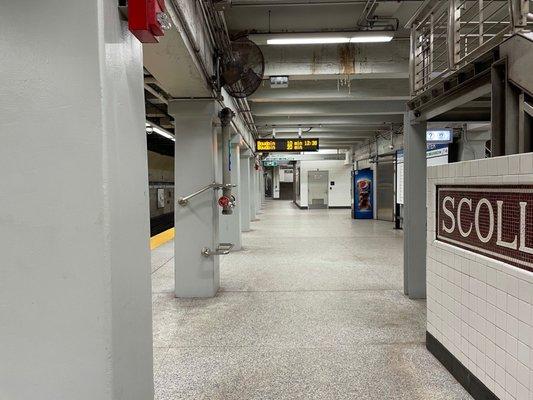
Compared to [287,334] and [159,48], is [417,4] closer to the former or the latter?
[159,48]

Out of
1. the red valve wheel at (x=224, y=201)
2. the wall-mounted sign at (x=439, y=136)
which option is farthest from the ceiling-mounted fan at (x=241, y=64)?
the wall-mounted sign at (x=439, y=136)

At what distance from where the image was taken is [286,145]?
9.20 m

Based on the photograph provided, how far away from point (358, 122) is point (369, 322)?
7.03 meters

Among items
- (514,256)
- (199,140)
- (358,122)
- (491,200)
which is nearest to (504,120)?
(491,200)

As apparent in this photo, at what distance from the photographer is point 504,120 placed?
6.75ft

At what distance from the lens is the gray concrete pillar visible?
3977 mm

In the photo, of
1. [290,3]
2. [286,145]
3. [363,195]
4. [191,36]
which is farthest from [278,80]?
[363,195]

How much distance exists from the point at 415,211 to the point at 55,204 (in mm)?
3603

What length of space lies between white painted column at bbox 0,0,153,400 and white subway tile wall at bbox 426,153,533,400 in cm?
176

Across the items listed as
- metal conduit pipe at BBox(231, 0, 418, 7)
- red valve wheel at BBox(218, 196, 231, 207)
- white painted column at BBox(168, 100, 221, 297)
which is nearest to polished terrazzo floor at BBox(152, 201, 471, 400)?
white painted column at BBox(168, 100, 221, 297)

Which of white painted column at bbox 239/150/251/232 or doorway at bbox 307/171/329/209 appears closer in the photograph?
white painted column at bbox 239/150/251/232

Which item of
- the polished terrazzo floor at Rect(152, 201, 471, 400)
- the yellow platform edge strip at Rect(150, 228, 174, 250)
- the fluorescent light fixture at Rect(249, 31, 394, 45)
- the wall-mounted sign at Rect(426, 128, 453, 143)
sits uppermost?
the fluorescent light fixture at Rect(249, 31, 394, 45)

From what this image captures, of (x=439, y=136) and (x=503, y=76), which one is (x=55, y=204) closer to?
(x=503, y=76)

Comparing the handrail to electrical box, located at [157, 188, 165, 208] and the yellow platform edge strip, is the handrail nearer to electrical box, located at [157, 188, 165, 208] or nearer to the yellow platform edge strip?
the yellow platform edge strip
